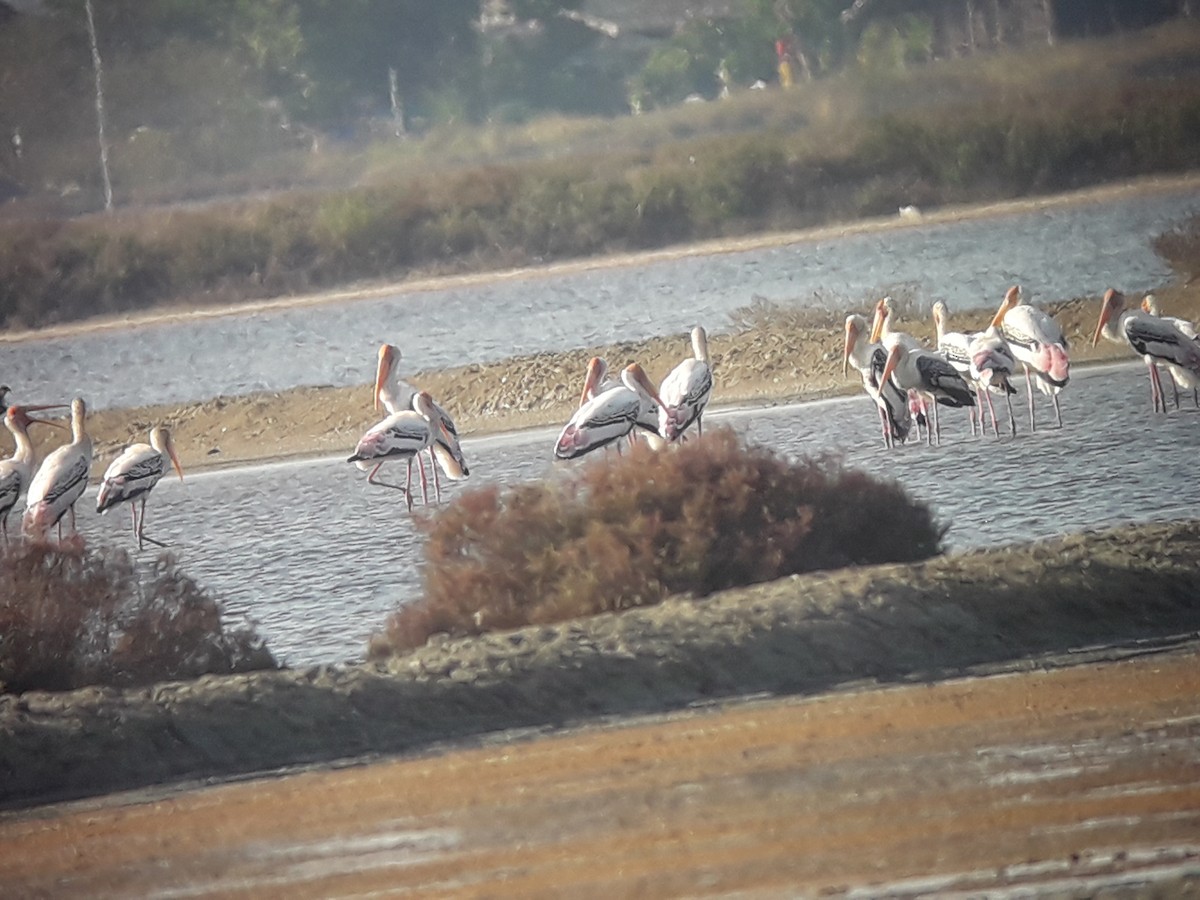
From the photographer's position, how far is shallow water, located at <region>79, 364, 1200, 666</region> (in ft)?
24.6

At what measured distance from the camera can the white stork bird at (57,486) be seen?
25.1ft

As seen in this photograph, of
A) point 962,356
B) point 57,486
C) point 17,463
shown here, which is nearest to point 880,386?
point 962,356

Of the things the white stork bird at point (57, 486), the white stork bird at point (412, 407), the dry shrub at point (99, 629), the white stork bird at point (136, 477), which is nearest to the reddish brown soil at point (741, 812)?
the dry shrub at point (99, 629)

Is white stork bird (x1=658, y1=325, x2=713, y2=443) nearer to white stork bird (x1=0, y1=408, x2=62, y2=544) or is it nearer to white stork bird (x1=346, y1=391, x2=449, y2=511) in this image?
white stork bird (x1=346, y1=391, x2=449, y2=511)

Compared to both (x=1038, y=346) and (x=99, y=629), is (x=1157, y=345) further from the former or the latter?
(x=99, y=629)

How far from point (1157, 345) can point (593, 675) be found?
318 centimetres

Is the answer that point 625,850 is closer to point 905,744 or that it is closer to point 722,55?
point 905,744

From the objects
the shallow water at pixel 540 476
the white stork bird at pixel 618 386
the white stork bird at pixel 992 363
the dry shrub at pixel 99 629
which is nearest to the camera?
the dry shrub at pixel 99 629

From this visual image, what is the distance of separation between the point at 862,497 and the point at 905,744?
168 centimetres

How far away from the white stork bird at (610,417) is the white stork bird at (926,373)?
3.43 feet

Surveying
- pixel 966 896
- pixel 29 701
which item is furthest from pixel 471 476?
pixel 966 896

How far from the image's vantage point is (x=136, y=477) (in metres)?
7.98

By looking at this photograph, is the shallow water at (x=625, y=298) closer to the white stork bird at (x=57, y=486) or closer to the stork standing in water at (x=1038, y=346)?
the stork standing in water at (x=1038, y=346)

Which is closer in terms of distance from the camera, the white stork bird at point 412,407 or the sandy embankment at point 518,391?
the white stork bird at point 412,407
